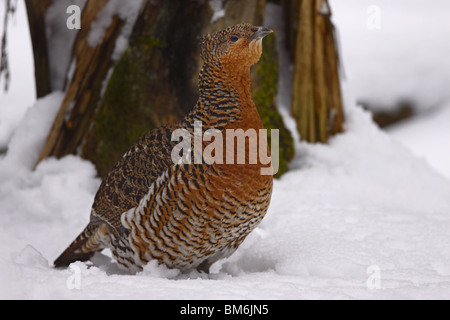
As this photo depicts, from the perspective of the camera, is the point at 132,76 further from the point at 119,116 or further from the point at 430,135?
the point at 430,135

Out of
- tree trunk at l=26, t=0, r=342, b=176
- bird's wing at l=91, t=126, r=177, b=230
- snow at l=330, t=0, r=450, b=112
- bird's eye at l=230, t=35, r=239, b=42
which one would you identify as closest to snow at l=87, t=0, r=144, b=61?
tree trunk at l=26, t=0, r=342, b=176

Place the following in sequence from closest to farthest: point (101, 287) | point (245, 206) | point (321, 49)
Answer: point (101, 287) < point (245, 206) < point (321, 49)

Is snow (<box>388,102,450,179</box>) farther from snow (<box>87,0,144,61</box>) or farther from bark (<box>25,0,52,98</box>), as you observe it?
bark (<box>25,0,52,98</box>)

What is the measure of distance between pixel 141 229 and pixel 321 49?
9.35 ft

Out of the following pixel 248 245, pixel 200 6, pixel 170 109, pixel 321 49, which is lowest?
pixel 248 245

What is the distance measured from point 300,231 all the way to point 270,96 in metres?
1.54

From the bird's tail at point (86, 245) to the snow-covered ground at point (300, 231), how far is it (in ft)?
0.51

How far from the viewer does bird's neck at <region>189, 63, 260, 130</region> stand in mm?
3107

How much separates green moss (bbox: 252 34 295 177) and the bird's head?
183 cm

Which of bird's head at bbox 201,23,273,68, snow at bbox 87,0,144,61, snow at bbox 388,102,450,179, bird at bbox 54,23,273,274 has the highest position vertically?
snow at bbox 87,0,144,61

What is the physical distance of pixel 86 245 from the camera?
3.58 meters

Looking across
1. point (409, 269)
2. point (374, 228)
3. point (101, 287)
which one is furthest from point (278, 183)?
point (101, 287)

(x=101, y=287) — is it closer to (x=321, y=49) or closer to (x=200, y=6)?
(x=200, y=6)

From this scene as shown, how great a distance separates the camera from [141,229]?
3.14 m
